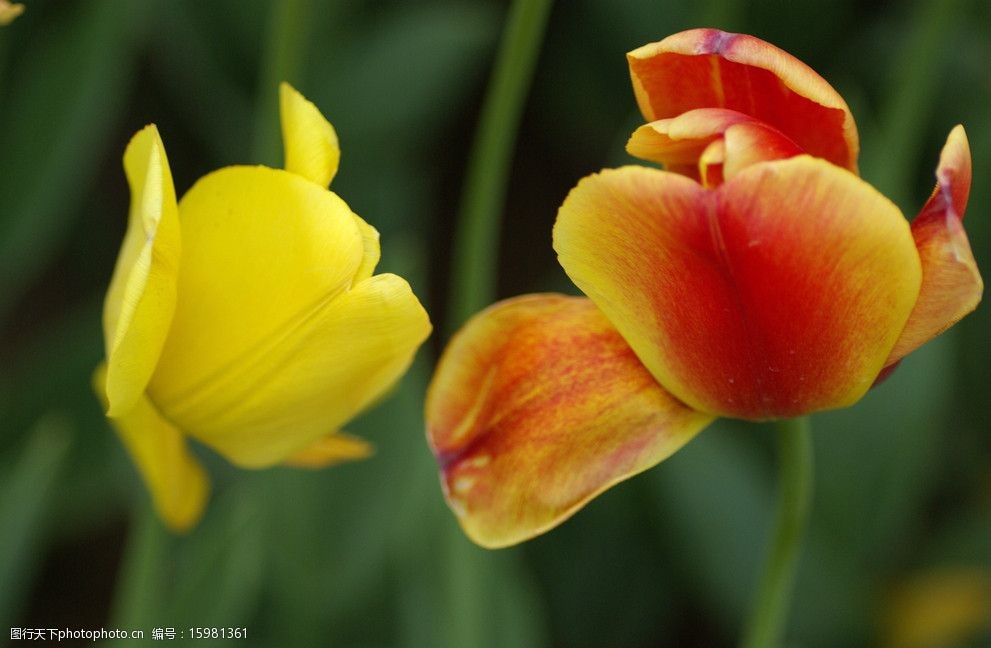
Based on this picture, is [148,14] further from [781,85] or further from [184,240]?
[781,85]

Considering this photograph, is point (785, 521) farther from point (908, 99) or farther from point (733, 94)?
point (908, 99)

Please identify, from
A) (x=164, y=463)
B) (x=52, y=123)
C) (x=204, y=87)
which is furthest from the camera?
(x=204, y=87)

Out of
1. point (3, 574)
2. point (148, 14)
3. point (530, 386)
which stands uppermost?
point (530, 386)

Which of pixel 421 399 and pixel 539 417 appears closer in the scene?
pixel 539 417

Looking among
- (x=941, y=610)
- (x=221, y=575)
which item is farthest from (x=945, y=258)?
(x=941, y=610)

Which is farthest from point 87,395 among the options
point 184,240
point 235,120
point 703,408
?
point 703,408

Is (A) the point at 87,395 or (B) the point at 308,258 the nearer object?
(B) the point at 308,258

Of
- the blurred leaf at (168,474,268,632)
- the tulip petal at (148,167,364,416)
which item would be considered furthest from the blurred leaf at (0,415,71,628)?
the tulip petal at (148,167,364,416)
